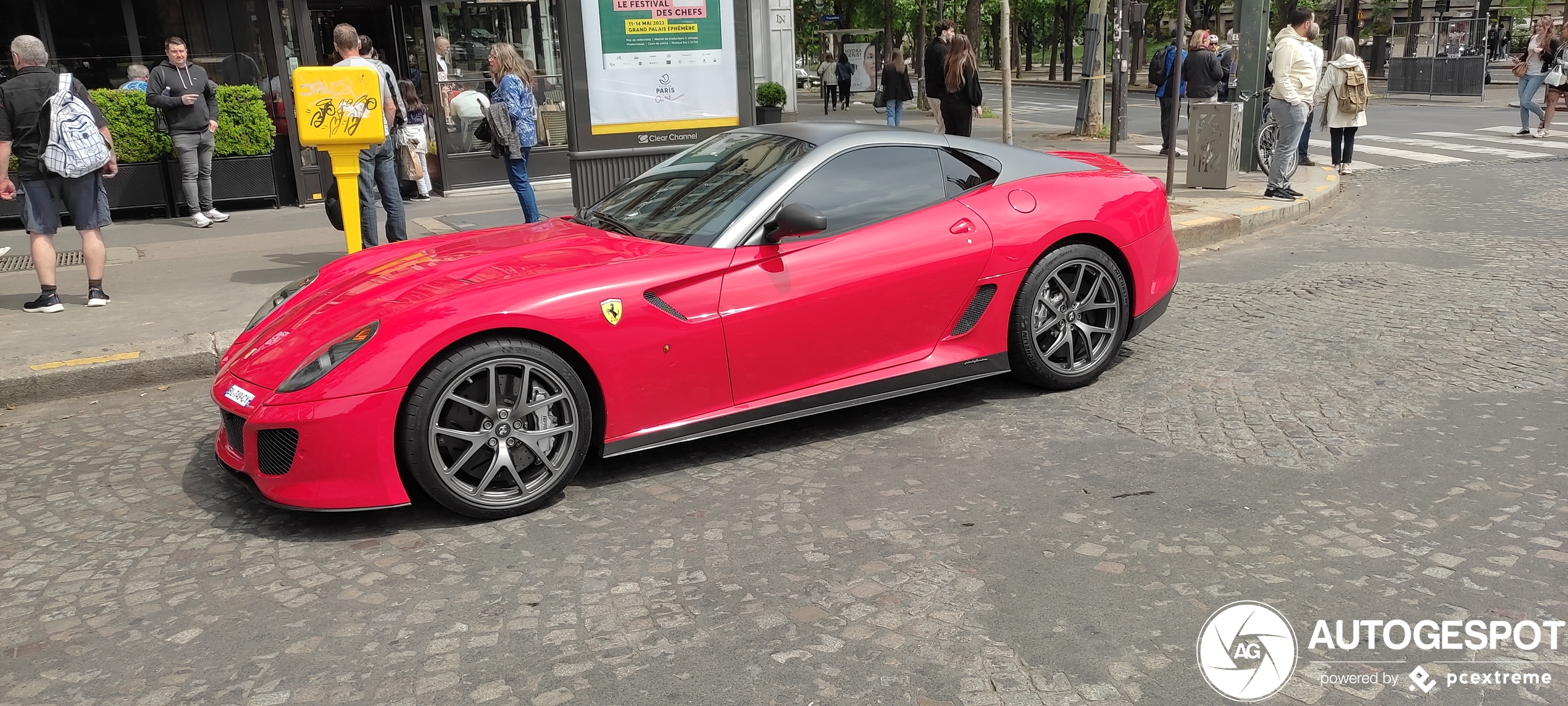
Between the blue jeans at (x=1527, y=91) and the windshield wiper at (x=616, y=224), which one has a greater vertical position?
the windshield wiper at (x=616, y=224)

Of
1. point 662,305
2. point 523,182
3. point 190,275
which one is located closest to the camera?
point 662,305

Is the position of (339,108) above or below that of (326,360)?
above

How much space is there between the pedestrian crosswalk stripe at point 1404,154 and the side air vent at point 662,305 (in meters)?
13.2

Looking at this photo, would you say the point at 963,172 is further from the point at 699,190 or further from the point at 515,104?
the point at 515,104

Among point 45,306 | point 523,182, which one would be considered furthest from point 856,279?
point 45,306

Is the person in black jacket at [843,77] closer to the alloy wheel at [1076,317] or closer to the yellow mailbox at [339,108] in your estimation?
the yellow mailbox at [339,108]

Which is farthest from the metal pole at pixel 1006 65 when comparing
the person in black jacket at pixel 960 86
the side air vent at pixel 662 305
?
the side air vent at pixel 662 305

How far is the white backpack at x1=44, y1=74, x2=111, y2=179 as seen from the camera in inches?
289

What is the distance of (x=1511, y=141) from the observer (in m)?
17.7

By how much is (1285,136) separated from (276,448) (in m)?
10.3

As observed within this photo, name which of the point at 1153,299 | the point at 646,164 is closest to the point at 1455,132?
the point at 646,164

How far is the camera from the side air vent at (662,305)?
4.42 metres

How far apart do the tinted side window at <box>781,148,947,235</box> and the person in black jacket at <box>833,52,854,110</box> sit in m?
28.7

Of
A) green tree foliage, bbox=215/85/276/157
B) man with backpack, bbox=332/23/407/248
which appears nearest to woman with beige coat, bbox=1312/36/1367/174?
man with backpack, bbox=332/23/407/248
